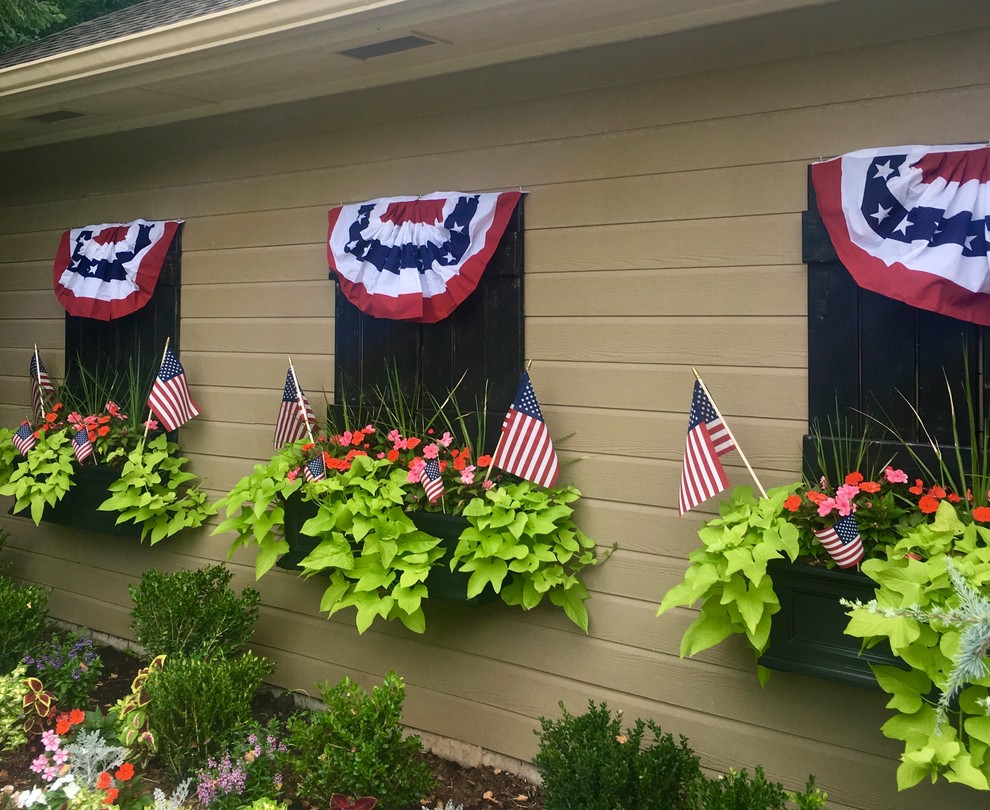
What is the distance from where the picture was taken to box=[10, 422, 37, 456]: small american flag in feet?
16.0

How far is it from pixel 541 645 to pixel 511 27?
2.33 metres

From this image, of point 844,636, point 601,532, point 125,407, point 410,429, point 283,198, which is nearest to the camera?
point 844,636

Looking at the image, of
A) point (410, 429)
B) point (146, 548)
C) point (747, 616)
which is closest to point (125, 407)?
point (146, 548)

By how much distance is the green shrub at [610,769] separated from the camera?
2826 millimetres

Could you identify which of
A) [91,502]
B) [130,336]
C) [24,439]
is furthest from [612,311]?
[24,439]

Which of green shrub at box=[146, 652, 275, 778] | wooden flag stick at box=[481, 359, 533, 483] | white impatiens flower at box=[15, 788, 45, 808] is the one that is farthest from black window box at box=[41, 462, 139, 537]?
wooden flag stick at box=[481, 359, 533, 483]

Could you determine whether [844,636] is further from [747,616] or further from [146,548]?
[146,548]

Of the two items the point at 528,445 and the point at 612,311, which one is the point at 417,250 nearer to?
the point at 612,311

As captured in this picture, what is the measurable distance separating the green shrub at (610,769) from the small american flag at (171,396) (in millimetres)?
2461

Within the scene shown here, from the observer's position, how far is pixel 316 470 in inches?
148

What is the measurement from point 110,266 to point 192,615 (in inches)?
80.3

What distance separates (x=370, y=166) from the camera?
406 cm

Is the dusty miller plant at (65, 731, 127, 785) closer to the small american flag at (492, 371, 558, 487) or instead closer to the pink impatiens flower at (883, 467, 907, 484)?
the small american flag at (492, 371, 558, 487)

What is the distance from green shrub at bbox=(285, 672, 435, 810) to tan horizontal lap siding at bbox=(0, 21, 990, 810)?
61 cm
